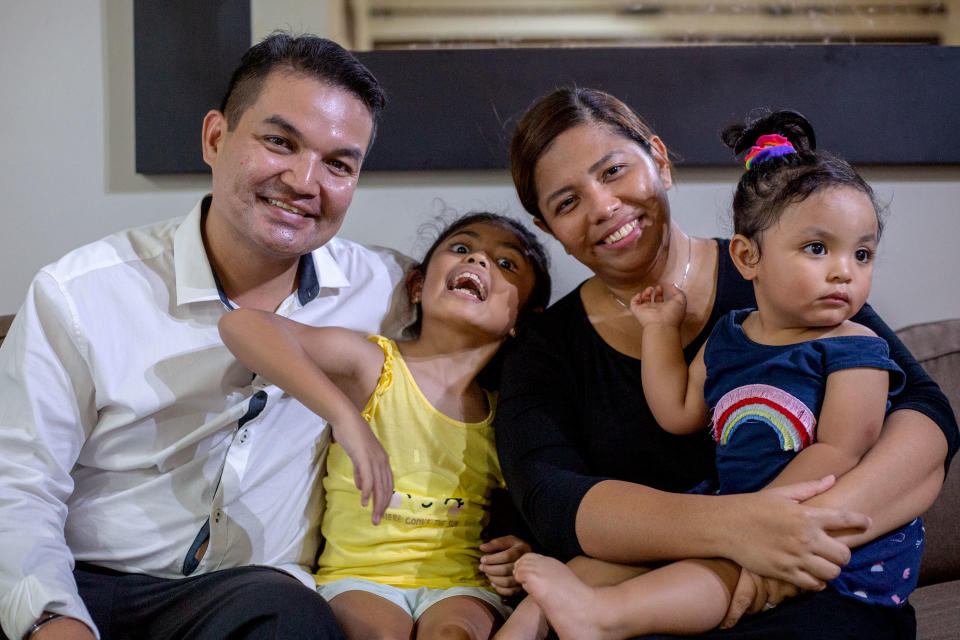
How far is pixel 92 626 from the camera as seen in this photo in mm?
1208

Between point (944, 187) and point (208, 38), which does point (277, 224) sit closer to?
point (208, 38)

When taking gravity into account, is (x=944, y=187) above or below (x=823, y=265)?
above

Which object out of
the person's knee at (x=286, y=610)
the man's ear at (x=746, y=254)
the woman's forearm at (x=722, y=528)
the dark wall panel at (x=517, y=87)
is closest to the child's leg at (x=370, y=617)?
the person's knee at (x=286, y=610)

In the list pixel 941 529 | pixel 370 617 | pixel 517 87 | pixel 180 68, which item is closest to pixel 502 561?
pixel 370 617

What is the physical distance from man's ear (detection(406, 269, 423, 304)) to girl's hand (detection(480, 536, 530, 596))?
56 centimetres

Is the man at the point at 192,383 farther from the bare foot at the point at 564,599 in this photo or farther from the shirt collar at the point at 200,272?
the bare foot at the point at 564,599

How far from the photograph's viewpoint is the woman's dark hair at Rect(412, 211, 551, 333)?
1703mm

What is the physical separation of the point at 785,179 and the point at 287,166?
872 millimetres

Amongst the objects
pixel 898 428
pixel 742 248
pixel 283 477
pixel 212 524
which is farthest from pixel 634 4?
pixel 212 524

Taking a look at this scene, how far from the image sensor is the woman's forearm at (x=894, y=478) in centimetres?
115

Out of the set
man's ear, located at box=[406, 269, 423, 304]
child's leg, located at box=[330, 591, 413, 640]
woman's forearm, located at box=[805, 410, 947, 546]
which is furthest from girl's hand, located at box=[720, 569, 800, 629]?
man's ear, located at box=[406, 269, 423, 304]

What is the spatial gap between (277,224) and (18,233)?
963 mm

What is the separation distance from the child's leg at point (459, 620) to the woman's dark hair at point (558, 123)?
760 mm

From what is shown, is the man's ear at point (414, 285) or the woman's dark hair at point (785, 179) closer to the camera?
the woman's dark hair at point (785, 179)
